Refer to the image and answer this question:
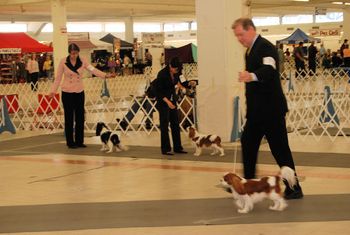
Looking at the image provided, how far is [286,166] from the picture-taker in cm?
474

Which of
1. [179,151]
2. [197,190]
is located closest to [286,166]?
[197,190]

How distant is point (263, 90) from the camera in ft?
15.3

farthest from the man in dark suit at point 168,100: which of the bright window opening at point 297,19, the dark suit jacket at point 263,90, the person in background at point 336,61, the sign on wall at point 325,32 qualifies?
the bright window opening at point 297,19

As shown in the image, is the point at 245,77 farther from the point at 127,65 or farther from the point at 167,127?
the point at 127,65

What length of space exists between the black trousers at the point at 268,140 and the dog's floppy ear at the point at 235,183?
15.0 inches

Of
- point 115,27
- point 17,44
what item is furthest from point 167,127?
point 115,27

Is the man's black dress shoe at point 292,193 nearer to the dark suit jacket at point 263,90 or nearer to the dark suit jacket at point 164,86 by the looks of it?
the dark suit jacket at point 263,90

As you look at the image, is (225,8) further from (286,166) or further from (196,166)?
(286,166)

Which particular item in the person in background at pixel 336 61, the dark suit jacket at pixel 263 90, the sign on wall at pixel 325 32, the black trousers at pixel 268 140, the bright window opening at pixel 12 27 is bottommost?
the black trousers at pixel 268 140

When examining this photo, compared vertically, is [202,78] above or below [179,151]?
above

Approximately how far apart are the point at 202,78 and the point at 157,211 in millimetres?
4123

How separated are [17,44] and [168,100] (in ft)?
45.8

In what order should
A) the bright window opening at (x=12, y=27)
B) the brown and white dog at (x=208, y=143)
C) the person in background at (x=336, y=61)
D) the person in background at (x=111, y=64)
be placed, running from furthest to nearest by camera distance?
1. the bright window opening at (x=12, y=27)
2. the person in background at (x=111, y=64)
3. the person in background at (x=336, y=61)
4. the brown and white dog at (x=208, y=143)

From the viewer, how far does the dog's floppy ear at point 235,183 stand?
14.7 ft
